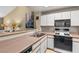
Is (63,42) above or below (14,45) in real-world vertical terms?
below

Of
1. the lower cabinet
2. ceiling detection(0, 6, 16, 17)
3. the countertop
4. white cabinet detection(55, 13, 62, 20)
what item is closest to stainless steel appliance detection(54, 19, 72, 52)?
white cabinet detection(55, 13, 62, 20)

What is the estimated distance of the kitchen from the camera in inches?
61.3

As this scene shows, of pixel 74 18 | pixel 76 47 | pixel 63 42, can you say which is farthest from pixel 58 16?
pixel 76 47

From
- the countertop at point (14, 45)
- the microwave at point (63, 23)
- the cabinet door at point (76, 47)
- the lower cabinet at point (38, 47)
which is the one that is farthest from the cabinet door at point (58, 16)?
the countertop at point (14, 45)

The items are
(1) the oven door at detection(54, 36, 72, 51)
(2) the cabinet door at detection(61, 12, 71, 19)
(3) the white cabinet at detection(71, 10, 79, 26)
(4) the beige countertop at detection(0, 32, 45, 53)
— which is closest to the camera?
(4) the beige countertop at detection(0, 32, 45, 53)

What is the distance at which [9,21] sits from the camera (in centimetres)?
149

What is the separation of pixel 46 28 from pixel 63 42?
3.61 ft

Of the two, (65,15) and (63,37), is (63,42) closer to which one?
(63,37)

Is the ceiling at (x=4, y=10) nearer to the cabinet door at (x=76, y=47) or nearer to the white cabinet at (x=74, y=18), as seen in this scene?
the cabinet door at (x=76, y=47)

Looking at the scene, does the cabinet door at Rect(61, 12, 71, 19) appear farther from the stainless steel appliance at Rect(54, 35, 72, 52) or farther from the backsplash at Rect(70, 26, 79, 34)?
the stainless steel appliance at Rect(54, 35, 72, 52)

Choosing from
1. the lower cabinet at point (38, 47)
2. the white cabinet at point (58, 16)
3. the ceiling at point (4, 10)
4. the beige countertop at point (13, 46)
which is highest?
the white cabinet at point (58, 16)

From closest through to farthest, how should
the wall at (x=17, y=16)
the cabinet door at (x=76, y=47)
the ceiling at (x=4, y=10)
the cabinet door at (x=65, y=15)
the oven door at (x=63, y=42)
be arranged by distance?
the ceiling at (x=4, y=10)
the wall at (x=17, y=16)
the cabinet door at (x=76, y=47)
the oven door at (x=63, y=42)
the cabinet door at (x=65, y=15)

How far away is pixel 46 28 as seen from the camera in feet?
11.7

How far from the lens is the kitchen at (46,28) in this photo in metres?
1.56
